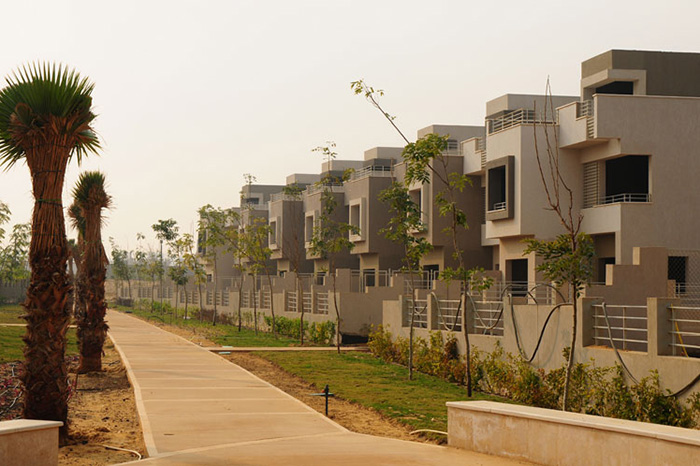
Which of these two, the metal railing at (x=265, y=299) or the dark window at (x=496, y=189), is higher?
the dark window at (x=496, y=189)

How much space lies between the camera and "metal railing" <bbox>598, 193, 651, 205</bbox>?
28.0 meters

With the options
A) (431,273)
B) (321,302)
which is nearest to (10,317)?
(321,302)

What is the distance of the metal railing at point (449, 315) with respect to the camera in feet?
73.9

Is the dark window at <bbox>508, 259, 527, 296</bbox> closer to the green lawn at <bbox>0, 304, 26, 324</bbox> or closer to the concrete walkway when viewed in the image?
the concrete walkway

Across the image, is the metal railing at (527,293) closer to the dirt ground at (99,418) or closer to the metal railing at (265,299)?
the dirt ground at (99,418)

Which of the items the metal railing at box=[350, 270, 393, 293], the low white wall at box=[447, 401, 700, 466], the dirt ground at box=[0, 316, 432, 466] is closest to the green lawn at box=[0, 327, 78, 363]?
the dirt ground at box=[0, 316, 432, 466]

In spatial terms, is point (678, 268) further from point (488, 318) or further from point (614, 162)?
point (488, 318)

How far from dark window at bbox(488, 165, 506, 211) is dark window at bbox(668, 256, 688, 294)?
698cm

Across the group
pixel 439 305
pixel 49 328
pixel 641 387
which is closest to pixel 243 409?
pixel 49 328

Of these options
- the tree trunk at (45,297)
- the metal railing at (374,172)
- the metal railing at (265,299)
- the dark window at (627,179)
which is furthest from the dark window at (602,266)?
the metal railing at (265,299)

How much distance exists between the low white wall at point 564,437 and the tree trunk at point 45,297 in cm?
584

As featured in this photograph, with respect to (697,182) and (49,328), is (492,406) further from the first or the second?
(697,182)

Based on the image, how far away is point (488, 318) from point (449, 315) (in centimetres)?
210

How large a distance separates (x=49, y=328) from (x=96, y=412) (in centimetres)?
444
